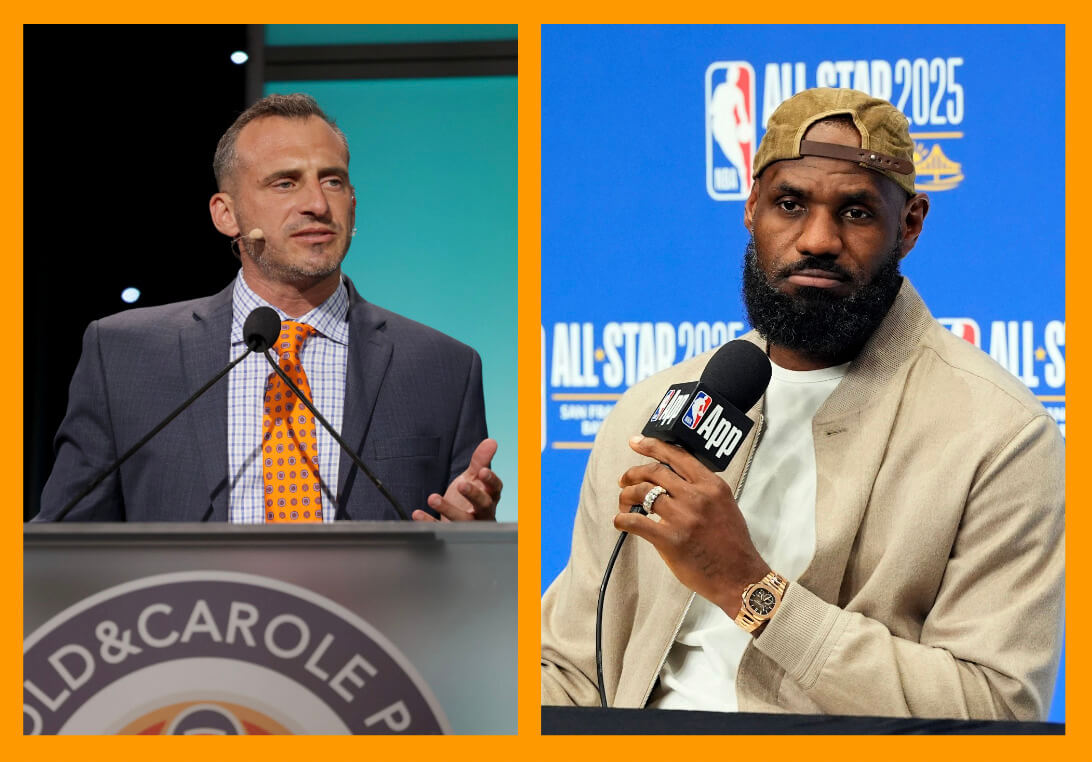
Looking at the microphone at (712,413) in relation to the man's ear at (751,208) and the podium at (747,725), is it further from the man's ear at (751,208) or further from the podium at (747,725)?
the man's ear at (751,208)

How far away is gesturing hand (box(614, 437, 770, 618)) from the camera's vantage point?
188 centimetres

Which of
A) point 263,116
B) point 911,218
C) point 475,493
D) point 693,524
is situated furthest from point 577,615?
point 263,116

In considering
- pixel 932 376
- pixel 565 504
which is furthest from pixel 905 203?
pixel 565 504

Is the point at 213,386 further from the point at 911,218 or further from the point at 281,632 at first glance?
the point at 911,218

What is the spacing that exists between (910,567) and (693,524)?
403 mm

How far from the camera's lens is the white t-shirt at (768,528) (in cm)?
212

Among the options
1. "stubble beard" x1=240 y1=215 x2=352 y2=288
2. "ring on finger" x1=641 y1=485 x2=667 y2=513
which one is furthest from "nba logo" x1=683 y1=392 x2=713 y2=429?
"stubble beard" x1=240 y1=215 x2=352 y2=288

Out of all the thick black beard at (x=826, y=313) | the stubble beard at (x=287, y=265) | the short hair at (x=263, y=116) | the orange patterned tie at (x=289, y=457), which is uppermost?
the short hair at (x=263, y=116)

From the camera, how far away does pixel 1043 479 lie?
2.01 metres

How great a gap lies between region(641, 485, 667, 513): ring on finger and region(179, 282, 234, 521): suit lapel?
89 cm

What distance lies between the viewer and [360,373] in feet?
8.01

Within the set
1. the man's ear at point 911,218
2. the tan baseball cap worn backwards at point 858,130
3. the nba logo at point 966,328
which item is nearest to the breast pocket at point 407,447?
the tan baseball cap worn backwards at point 858,130

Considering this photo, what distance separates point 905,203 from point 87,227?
5.75 feet

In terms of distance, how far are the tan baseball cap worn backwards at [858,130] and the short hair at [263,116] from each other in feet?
3.07
